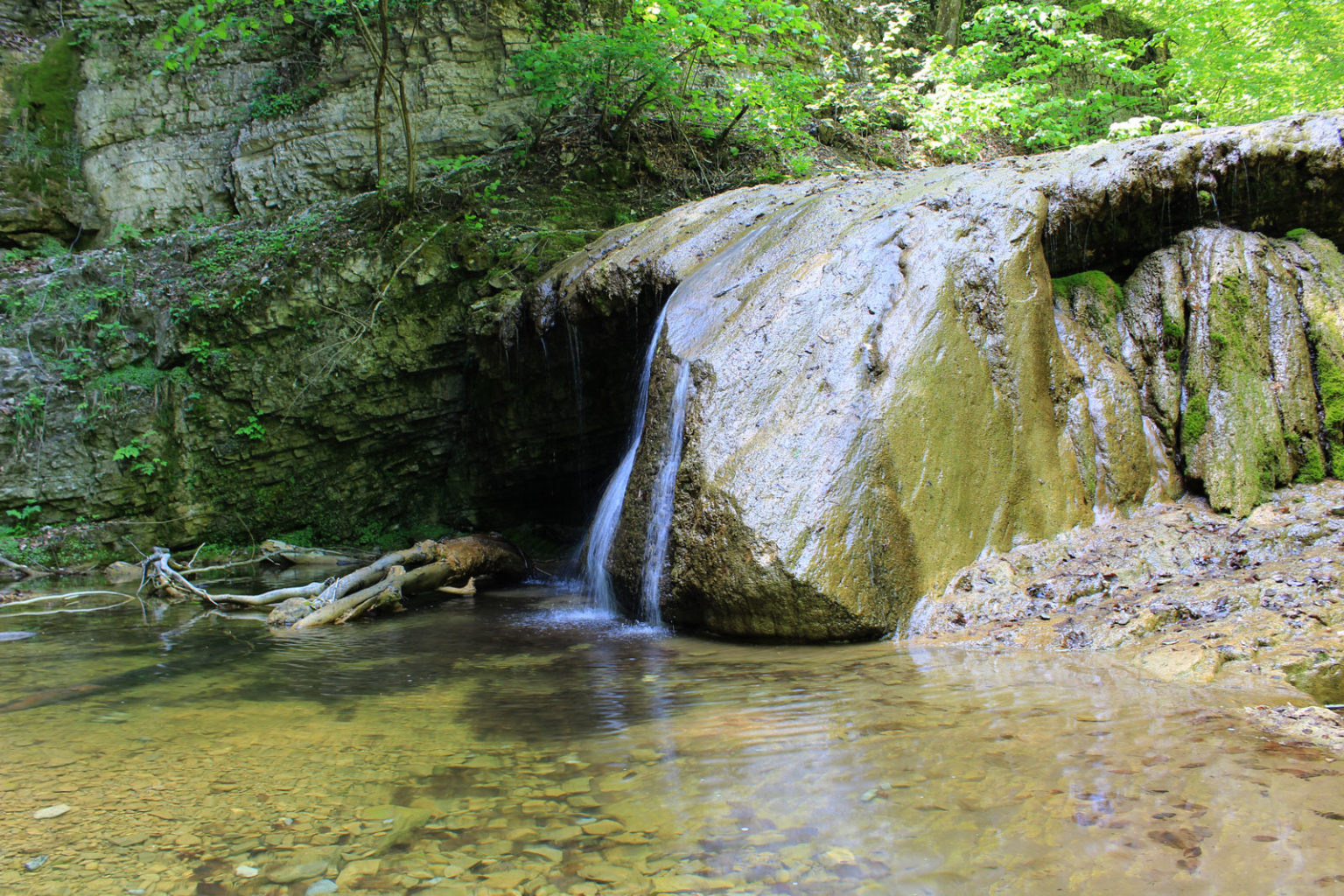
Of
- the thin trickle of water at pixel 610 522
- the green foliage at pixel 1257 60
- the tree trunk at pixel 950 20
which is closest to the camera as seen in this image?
the thin trickle of water at pixel 610 522

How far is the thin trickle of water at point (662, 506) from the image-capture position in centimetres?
480

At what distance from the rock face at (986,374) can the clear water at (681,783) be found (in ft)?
2.40

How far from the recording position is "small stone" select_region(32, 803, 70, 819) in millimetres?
2271

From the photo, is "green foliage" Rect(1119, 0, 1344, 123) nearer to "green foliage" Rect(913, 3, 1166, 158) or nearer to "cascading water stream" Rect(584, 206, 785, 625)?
"green foliage" Rect(913, 3, 1166, 158)

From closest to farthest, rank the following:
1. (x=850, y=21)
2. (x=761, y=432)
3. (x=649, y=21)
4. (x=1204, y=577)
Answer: (x=1204, y=577)
(x=761, y=432)
(x=649, y=21)
(x=850, y=21)

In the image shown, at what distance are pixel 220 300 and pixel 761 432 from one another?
759 centimetres

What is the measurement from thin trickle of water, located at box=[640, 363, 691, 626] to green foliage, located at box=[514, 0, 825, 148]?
5378mm

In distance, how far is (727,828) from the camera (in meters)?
2.03

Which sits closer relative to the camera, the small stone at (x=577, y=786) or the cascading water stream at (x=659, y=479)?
the small stone at (x=577, y=786)

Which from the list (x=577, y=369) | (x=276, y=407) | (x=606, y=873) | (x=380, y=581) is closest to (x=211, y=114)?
(x=276, y=407)

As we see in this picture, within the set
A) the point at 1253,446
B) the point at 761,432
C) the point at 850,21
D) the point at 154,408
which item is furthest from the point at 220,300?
the point at 850,21

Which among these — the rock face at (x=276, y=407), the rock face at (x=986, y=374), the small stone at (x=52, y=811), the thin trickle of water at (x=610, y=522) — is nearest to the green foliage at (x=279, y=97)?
the rock face at (x=276, y=407)

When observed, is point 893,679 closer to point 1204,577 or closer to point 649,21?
point 1204,577

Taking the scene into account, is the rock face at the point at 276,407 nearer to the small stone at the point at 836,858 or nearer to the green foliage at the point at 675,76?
the green foliage at the point at 675,76
